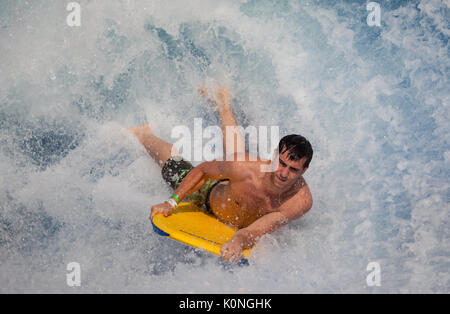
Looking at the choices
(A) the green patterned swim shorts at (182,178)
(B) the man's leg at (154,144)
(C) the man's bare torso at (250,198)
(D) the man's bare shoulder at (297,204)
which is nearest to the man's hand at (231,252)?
(C) the man's bare torso at (250,198)

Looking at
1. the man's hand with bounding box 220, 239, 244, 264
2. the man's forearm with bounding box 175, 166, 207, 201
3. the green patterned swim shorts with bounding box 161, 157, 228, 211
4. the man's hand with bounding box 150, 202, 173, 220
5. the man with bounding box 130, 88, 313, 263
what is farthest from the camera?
the green patterned swim shorts with bounding box 161, 157, 228, 211

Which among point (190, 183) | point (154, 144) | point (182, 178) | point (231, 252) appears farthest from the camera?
point (154, 144)

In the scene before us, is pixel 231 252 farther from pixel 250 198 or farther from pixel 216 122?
pixel 216 122

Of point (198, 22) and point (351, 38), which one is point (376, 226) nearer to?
point (351, 38)

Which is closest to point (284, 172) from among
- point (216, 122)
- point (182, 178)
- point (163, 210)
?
point (163, 210)

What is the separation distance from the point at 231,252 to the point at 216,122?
204cm

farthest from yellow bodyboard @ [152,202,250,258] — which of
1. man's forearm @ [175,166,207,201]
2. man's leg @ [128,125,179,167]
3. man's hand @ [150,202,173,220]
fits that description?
man's leg @ [128,125,179,167]

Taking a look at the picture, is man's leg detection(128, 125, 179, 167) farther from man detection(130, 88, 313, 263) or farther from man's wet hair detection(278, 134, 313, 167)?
man's wet hair detection(278, 134, 313, 167)

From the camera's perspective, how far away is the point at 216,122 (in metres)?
4.54

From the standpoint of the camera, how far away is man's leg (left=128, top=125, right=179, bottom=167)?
12.9 feet

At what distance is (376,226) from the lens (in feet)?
11.7

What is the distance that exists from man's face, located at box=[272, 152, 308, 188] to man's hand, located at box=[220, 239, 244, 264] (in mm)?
531

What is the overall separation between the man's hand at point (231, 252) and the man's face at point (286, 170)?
1.74 ft

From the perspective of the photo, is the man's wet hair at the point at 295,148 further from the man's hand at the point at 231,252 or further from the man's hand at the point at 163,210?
the man's hand at the point at 163,210
